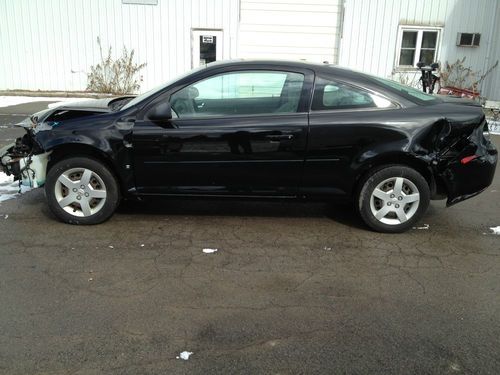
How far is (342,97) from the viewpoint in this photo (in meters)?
4.44

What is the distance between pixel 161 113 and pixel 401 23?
12.2m

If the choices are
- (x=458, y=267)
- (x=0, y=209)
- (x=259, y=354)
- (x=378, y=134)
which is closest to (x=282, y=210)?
(x=378, y=134)

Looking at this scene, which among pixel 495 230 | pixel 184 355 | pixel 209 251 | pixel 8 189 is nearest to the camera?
pixel 184 355

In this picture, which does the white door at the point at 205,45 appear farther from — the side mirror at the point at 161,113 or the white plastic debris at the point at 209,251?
the white plastic debris at the point at 209,251

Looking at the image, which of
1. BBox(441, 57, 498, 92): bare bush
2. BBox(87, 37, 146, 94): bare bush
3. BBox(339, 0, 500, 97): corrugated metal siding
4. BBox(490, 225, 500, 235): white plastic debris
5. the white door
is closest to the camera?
BBox(490, 225, 500, 235): white plastic debris

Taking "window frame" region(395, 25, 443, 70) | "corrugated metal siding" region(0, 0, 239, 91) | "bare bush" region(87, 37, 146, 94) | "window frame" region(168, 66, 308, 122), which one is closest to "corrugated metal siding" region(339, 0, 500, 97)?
"window frame" region(395, 25, 443, 70)

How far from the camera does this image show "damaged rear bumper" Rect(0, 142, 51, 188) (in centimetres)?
465

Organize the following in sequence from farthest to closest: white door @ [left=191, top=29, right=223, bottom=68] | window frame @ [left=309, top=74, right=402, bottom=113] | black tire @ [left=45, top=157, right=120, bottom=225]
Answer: white door @ [left=191, top=29, right=223, bottom=68]
black tire @ [left=45, top=157, right=120, bottom=225]
window frame @ [left=309, top=74, right=402, bottom=113]

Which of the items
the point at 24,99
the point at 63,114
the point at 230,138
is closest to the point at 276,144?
the point at 230,138

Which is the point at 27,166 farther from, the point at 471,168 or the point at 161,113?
the point at 471,168

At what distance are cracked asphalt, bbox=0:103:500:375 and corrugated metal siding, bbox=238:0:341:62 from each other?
1057cm

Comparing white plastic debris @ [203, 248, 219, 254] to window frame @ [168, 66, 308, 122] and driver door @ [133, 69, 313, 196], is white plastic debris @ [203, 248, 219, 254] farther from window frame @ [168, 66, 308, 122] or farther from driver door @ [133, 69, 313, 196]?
window frame @ [168, 66, 308, 122]

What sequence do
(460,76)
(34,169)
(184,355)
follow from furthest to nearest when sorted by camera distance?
(460,76) → (34,169) → (184,355)

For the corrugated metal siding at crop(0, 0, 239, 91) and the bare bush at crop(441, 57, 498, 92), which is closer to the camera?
the corrugated metal siding at crop(0, 0, 239, 91)
